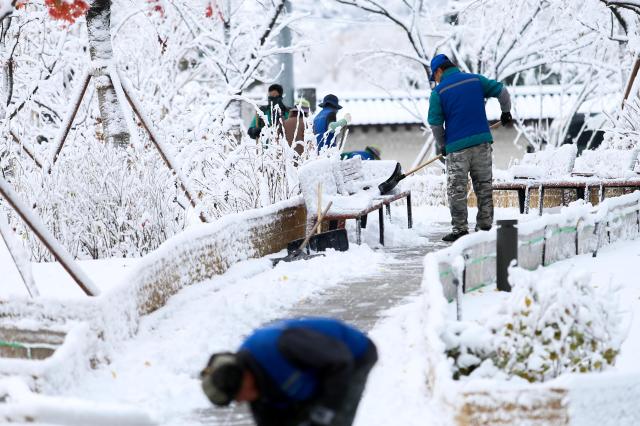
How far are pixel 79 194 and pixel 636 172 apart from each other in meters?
7.86

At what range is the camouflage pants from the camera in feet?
34.3

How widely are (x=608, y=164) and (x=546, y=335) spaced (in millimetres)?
9897

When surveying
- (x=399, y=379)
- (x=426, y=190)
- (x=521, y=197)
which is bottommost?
(x=426, y=190)

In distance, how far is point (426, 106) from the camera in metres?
27.8

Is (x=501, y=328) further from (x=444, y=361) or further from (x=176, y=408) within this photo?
(x=176, y=408)

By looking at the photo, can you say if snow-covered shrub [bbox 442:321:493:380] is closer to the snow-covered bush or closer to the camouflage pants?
the snow-covered bush

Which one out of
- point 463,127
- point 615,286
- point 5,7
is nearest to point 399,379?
point 615,286

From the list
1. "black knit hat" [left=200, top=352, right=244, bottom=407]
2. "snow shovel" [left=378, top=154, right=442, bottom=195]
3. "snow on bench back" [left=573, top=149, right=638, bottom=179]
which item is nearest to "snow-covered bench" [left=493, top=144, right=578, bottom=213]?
"snow on bench back" [left=573, top=149, right=638, bottom=179]

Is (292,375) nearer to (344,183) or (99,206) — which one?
(99,206)

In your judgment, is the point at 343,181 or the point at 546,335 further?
the point at 343,181

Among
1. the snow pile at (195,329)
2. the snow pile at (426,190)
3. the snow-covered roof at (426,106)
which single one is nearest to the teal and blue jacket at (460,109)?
the snow pile at (195,329)

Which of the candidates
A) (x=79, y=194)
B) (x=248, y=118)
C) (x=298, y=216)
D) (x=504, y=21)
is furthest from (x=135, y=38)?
(x=79, y=194)

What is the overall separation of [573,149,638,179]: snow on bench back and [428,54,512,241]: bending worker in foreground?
3.74 metres

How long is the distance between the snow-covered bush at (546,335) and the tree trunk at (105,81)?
6114 millimetres
